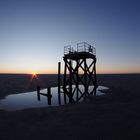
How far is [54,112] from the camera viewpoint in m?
12.9

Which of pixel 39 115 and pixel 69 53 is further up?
pixel 69 53

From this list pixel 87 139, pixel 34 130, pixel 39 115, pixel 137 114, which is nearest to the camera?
pixel 87 139

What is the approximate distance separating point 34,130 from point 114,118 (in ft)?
14.2

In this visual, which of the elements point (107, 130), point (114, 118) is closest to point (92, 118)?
point (114, 118)

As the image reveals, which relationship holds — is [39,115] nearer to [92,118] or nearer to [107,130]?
[92,118]

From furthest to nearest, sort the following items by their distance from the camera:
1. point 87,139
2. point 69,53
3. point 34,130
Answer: point 69,53, point 34,130, point 87,139

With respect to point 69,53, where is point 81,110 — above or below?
below

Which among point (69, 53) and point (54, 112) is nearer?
point (54, 112)

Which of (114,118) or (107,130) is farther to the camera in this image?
(114,118)

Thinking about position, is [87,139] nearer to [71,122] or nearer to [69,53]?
[71,122]

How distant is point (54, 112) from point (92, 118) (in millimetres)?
2958

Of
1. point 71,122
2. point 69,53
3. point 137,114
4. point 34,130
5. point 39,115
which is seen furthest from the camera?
point 69,53

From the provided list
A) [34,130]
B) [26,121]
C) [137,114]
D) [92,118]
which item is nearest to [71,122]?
[92,118]

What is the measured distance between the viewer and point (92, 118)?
1096cm
